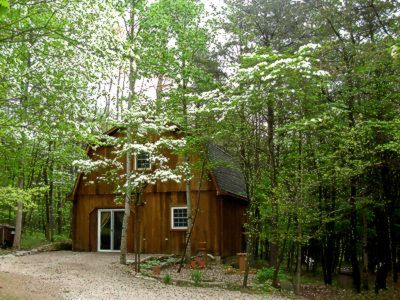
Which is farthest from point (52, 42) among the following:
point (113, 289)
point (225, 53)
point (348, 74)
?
point (225, 53)

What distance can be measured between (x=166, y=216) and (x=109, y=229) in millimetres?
3081

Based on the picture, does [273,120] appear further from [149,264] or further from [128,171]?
[149,264]

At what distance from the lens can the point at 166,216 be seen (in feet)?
63.6

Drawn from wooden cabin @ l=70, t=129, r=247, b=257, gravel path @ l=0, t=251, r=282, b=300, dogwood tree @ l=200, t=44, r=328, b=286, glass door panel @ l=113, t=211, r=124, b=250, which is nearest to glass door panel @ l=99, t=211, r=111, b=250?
wooden cabin @ l=70, t=129, r=247, b=257

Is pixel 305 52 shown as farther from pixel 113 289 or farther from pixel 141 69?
pixel 141 69

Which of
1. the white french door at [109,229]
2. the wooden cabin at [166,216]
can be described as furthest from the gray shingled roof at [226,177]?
the white french door at [109,229]

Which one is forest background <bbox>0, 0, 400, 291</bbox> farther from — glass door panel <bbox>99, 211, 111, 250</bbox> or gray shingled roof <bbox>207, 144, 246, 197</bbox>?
glass door panel <bbox>99, 211, 111, 250</bbox>

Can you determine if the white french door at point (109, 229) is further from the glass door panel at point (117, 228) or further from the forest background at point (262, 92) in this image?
the forest background at point (262, 92)

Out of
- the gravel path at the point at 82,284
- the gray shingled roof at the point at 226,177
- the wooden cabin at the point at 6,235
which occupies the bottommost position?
the gravel path at the point at 82,284

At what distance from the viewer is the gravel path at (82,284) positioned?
9.86 metres

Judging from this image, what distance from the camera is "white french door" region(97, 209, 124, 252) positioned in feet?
66.0

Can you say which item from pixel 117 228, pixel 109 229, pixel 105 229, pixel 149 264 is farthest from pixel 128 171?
pixel 105 229

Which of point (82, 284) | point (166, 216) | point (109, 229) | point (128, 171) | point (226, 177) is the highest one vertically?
point (226, 177)

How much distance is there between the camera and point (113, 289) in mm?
10922
